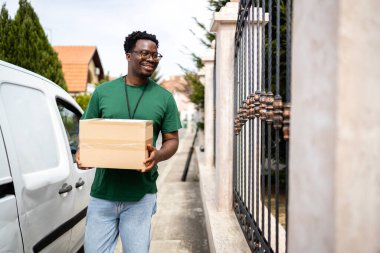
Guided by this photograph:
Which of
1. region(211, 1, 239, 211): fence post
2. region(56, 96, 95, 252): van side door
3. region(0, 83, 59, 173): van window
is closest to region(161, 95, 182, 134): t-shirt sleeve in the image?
region(0, 83, 59, 173): van window

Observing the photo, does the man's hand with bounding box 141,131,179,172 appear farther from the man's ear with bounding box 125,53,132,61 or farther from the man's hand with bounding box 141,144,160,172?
the man's ear with bounding box 125,53,132,61

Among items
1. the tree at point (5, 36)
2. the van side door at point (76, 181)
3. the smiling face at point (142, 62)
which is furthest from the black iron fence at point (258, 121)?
the tree at point (5, 36)

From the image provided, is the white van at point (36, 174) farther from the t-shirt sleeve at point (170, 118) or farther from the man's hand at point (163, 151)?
the t-shirt sleeve at point (170, 118)

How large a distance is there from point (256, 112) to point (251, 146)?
0.43 meters

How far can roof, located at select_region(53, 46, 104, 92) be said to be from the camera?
31625mm

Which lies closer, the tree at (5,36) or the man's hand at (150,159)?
the man's hand at (150,159)

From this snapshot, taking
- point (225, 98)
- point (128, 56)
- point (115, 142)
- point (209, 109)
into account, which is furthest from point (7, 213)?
point (209, 109)

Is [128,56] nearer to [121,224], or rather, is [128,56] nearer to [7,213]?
[121,224]

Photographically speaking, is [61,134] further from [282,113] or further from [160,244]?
[160,244]

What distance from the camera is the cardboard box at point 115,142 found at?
2045 millimetres

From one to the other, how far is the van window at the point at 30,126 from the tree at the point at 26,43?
15.9 metres

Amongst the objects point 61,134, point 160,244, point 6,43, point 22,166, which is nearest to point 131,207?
point 22,166

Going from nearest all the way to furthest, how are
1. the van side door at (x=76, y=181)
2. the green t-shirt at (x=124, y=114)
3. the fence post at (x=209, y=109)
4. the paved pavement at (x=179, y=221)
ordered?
1. the green t-shirt at (x=124, y=114)
2. the van side door at (x=76, y=181)
3. the paved pavement at (x=179, y=221)
4. the fence post at (x=209, y=109)

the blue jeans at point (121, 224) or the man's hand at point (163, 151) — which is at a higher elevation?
the man's hand at point (163, 151)
